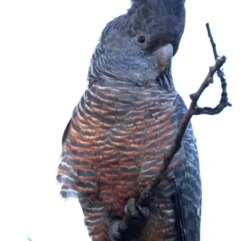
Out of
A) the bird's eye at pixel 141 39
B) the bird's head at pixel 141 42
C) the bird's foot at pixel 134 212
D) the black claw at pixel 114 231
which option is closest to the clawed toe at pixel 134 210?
the bird's foot at pixel 134 212

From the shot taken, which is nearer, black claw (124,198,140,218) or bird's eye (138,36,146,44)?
black claw (124,198,140,218)

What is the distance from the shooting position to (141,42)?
771 centimetres

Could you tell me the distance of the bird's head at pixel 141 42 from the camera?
24.8ft

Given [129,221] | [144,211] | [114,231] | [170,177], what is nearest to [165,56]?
[170,177]

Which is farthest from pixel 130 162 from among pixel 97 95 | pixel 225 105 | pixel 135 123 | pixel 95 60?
pixel 225 105

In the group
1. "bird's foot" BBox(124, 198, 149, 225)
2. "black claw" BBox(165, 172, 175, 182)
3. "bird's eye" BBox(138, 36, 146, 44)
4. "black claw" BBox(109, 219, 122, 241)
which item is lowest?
"black claw" BBox(109, 219, 122, 241)

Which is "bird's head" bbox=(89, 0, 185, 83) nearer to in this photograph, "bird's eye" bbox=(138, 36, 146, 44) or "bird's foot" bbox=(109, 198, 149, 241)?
"bird's eye" bbox=(138, 36, 146, 44)

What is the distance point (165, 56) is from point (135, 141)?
126cm

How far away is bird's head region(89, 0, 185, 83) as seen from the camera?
24.8ft

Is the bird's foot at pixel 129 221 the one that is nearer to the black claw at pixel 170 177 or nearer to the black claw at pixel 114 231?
the black claw at pixel 114 231

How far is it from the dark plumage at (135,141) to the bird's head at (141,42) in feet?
0.04

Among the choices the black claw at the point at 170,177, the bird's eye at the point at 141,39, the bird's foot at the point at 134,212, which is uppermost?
the bird's eye at the point at 141,39

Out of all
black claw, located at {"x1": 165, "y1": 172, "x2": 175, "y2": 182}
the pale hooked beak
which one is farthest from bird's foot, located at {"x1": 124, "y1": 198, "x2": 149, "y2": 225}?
the pale hooked beak

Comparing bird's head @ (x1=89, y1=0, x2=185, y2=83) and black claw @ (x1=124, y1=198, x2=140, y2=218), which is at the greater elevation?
bird's head @ (x1=89, y1=0, x2=185, y2=83)
